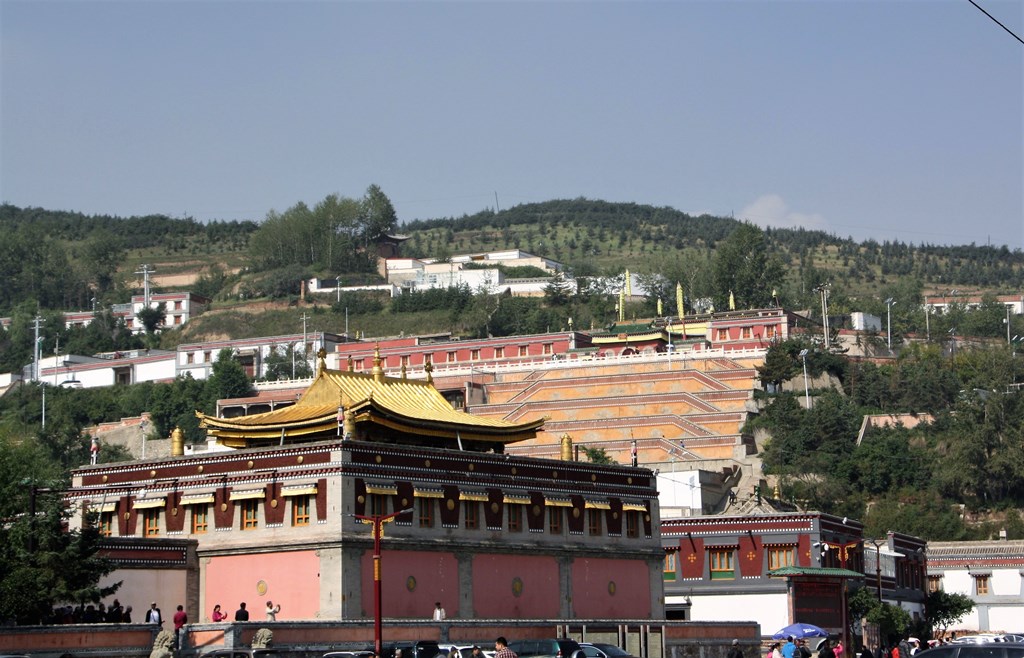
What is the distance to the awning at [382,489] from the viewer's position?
5388 cm

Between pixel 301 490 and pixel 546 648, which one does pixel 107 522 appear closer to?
pixel 301 490

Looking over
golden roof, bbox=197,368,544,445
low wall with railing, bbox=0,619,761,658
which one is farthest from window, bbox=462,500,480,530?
low wall with railing, bbox=0,619,761,658

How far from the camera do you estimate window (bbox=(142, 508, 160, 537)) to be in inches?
2244

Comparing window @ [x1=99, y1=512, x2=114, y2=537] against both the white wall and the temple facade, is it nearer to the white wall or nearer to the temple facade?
the temple facade

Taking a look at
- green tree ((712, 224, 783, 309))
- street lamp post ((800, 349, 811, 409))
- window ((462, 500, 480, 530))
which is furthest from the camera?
green tree ((712, 224, 783, 309))

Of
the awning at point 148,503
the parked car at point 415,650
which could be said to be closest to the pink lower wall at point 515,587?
the awning at point 148,503

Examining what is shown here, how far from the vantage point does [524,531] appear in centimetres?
5919

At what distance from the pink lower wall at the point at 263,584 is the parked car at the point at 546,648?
747cm

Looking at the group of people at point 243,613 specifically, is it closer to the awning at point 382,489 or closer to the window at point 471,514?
the awning at point 382,489

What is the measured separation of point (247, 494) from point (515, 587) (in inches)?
389

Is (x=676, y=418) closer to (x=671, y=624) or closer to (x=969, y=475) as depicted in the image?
(x=969, y=475)

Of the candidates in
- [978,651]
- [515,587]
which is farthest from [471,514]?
[978,651]

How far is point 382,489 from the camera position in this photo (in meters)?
54.3

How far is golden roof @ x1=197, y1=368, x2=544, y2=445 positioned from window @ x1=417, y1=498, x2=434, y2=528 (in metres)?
3.35
